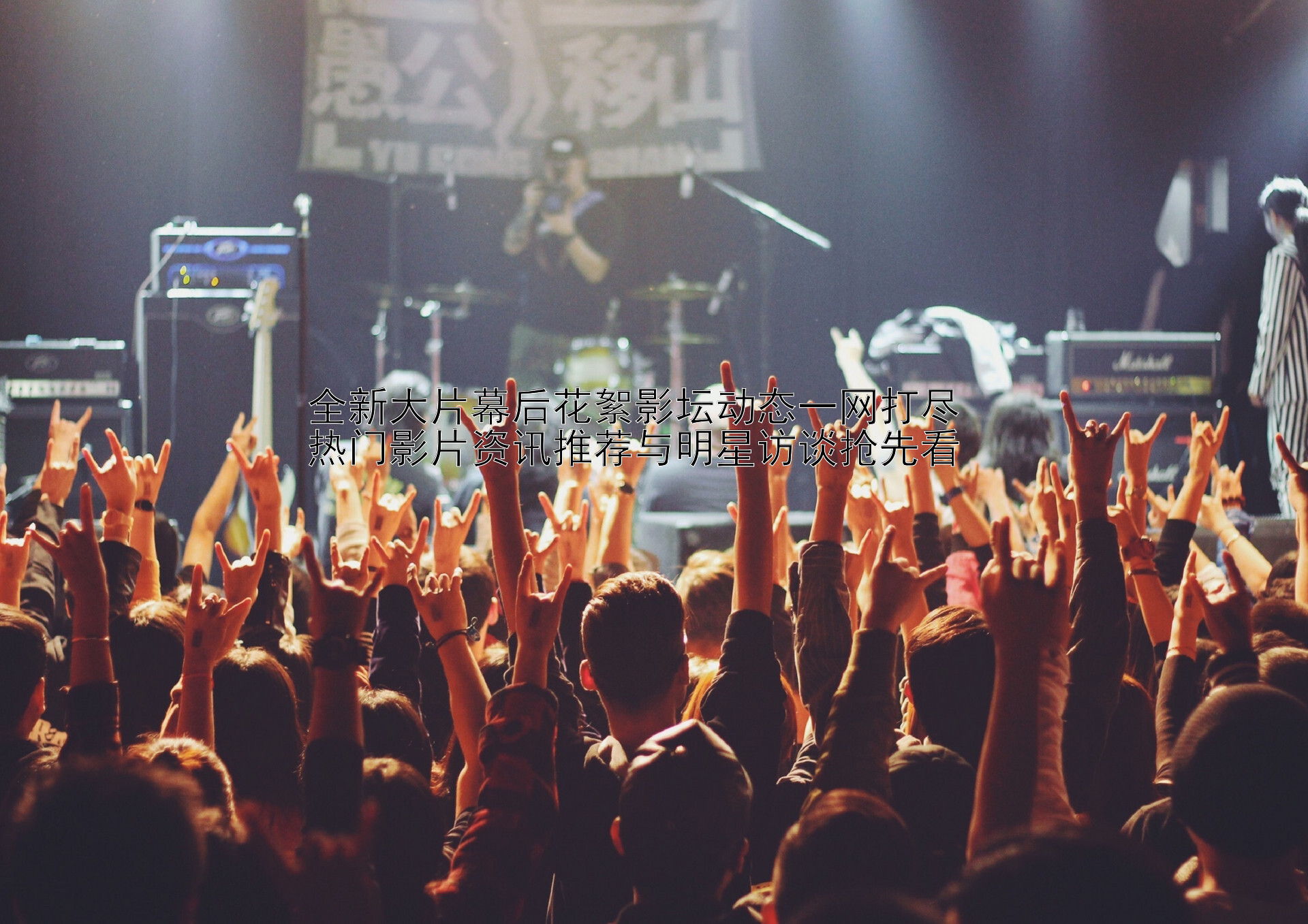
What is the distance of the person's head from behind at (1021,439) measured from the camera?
560cm

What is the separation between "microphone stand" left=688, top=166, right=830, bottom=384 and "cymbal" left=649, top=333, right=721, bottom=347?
1.41ft

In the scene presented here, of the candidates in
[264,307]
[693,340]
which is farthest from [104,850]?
[693,340]

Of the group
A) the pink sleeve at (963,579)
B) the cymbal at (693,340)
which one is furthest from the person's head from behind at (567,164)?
the pink sleeve at (963,579)

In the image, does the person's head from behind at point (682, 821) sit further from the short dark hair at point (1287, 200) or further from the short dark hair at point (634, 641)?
the short dark hair at point (1287, 200)

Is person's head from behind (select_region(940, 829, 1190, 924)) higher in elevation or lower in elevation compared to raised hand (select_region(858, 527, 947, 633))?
lower

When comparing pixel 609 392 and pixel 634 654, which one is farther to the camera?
pixel 609 392

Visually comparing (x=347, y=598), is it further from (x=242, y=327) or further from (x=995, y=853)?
(x=242, y=327)

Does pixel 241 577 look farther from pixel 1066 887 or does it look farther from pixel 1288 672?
pixel 1288 672

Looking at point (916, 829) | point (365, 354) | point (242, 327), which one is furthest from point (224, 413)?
point (916, 829)

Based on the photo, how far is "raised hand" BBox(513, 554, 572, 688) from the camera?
158cm

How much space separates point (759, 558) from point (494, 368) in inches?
309

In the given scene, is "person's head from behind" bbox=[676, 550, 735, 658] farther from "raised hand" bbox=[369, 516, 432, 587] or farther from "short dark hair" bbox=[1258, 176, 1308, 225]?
"short dark hair" bbox=[1258, 176, 1308, 225]

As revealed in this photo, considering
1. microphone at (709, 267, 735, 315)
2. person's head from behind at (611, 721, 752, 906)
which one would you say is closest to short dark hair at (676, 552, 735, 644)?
person's head from behind at (611, 721, 752, 906)

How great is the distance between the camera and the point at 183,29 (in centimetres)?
855
